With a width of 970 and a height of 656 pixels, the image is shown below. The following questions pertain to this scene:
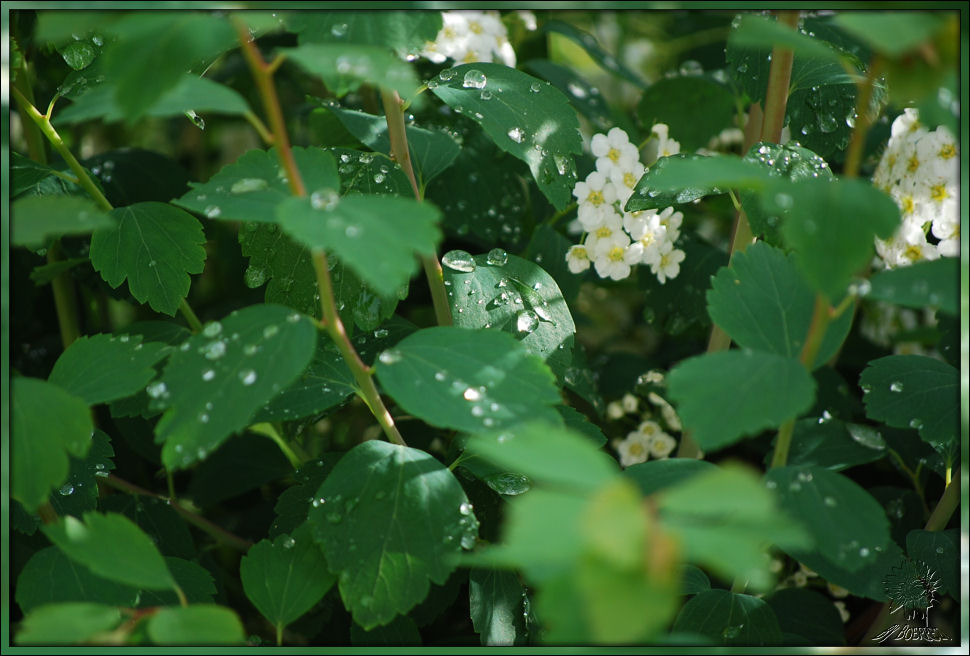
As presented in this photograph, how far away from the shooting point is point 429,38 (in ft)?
2.46

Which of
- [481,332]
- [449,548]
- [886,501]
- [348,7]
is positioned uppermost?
[348,7]

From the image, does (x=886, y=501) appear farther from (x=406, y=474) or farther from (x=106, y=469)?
(x=106, y=469)

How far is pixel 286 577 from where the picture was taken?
0.80 meters

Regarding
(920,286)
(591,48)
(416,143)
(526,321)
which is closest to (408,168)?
(416,143)

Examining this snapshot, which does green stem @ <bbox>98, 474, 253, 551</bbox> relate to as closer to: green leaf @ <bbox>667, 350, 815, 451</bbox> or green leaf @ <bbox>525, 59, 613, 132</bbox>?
green leaf @ <bbox>667, 350, 815, 451</bbox>

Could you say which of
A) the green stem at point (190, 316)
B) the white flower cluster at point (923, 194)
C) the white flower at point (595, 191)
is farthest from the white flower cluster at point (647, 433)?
the green stem at point (190, 316)

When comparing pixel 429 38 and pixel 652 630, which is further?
pixel 429 38

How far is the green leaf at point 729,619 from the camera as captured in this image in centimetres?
80

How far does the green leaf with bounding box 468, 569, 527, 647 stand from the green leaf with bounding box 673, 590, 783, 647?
0.17 m

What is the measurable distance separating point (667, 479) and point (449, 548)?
21 cm

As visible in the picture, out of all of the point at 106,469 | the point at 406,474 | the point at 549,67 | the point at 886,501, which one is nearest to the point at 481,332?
the point at 406,474

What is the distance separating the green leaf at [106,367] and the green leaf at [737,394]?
453mm

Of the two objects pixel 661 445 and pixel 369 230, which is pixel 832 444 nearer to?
pixel 661 445

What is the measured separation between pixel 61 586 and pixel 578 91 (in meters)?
1.03
